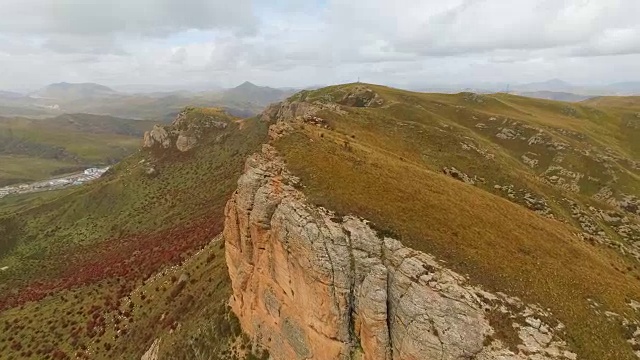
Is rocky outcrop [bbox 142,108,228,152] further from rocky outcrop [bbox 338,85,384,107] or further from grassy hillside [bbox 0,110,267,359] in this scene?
rocky outcrop [bbox 338,85,384,107]

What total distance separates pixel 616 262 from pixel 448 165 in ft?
85.5

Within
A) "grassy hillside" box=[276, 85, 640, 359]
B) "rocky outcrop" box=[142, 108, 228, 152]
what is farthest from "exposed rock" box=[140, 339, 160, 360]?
"rocky outcrop" box=[142, 108, 228, 152]

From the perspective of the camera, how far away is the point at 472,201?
45.0 m

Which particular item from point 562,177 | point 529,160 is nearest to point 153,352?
point 529,160

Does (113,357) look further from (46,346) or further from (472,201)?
(472,201)

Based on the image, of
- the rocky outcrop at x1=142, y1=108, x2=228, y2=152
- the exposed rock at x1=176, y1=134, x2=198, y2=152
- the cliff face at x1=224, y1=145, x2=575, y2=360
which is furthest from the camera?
the rocky outcrop at x1=142, y1=108, x2=228, y2=152

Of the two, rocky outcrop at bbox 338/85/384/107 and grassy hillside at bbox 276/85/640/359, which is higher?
rocky outcrop at bbox 338/85/384/107

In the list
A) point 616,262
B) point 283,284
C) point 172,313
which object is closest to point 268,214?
point 283,284

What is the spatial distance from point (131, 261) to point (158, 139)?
99.7 metres

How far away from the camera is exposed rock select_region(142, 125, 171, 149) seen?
185 meters

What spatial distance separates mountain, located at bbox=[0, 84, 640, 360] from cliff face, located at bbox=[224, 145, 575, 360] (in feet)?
0.45

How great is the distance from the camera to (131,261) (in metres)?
102

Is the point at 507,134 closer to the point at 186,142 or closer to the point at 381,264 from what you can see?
the point at 381,264

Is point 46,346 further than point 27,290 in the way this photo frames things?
No
